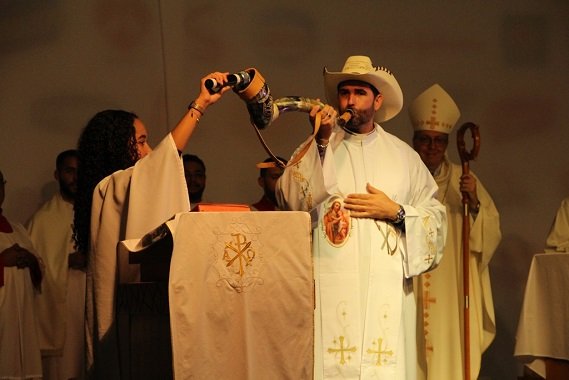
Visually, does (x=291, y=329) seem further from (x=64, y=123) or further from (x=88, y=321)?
(x=64, y=123)

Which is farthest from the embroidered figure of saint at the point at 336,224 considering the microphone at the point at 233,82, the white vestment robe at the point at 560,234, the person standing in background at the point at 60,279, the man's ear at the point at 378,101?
the white vestment robe at the point at 560,234

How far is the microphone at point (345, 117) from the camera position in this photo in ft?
20.1

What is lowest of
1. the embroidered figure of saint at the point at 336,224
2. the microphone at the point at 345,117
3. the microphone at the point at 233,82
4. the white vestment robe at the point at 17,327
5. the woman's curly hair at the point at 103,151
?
the white vestment robe at the point at 17,327

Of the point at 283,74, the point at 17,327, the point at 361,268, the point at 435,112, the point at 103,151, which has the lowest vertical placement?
the point at 17,327

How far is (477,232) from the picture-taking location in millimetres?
8195

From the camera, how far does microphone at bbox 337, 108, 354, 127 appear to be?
6.11 meters

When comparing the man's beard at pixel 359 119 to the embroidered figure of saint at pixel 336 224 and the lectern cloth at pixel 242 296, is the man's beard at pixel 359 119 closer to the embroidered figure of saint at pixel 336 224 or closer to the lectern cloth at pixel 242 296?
the embroidered figure of saint at pixel 336 224

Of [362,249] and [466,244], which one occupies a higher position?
[362,249]

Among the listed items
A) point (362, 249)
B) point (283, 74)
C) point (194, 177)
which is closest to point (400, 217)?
point (362, 249)

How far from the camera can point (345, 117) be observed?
6129 mm

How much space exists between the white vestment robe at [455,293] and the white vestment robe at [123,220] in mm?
3242

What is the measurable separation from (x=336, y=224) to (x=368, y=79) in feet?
2.91

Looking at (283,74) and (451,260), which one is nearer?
(451,260)

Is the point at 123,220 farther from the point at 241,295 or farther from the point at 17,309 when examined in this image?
the point at 17,309
